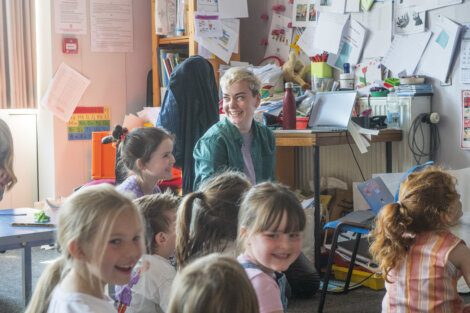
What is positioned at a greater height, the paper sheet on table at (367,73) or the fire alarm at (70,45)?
the fire alarm at (70,45)

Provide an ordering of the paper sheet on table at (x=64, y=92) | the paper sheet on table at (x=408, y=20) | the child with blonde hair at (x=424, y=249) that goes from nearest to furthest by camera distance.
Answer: the child with blonde hair at (x=424, y=249)
the paper sheet on table at (x=408, y=20)
the paper sheet on table at (x=64, y=92)

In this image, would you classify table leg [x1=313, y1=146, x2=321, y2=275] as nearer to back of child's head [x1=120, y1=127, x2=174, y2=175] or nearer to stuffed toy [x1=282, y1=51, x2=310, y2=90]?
stuffed toy [x1=282, y1=51, x2=310, y2=90]

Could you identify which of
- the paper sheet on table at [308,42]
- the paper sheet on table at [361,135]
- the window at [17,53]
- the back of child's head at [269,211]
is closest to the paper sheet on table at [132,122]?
the window at [17,53]

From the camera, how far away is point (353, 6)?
448 cm

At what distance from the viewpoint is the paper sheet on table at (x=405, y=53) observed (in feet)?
13.6

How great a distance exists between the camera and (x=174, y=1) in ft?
16.1

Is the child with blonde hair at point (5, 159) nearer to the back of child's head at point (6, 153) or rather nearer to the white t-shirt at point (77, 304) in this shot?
the back of child's head at point (6, 153)

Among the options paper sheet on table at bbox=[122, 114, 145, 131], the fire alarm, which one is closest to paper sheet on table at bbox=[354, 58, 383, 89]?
paper sheet on table at bbox=[122, 114, 145, 131]

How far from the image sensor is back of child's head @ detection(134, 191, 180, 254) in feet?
7.09

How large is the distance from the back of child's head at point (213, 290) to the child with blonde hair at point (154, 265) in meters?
0.79

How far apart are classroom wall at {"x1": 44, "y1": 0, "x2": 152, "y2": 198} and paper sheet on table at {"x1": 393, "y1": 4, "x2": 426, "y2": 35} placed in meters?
1.82

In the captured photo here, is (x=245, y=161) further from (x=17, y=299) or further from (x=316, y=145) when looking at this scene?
(x=17, y=299)

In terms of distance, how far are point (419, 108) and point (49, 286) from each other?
9.65 ft

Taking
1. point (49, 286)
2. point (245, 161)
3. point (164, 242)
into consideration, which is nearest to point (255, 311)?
point (49, 286)
